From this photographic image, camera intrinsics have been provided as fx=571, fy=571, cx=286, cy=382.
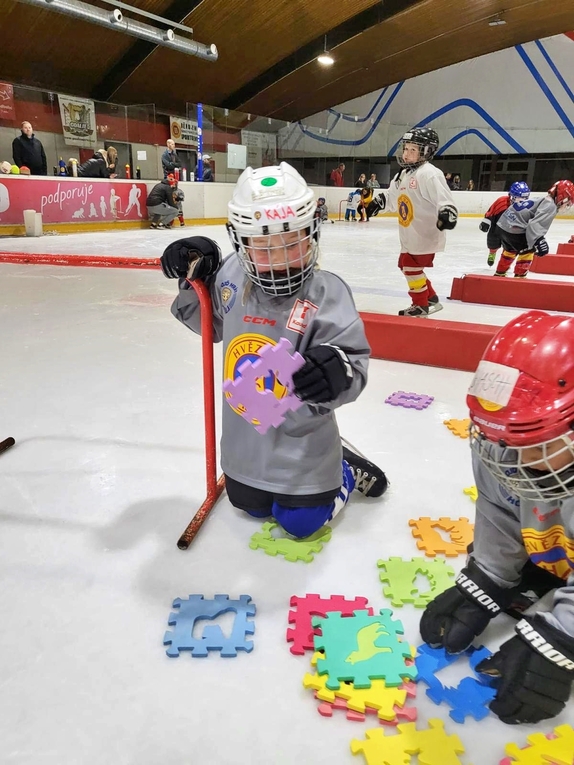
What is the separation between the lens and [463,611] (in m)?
1.21

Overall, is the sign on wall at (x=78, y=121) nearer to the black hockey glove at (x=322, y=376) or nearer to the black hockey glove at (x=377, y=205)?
the black hockey glove at (x=377, y=205)

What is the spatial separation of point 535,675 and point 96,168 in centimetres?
1147

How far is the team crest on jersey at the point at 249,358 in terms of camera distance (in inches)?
53.2

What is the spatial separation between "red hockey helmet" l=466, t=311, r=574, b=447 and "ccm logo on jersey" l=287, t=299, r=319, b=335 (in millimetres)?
562

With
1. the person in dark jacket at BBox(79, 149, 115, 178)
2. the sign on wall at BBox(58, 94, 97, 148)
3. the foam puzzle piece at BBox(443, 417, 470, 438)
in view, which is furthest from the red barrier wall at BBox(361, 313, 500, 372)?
the sign on wall at BBox(58, 94, 97, 148)

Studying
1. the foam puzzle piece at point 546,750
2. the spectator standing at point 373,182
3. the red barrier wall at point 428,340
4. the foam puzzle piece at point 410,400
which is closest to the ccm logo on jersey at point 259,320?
the foam puzzle piece at point 546,750

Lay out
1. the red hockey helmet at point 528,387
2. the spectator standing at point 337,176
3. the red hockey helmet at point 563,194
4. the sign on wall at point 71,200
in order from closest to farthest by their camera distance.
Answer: the red hockey helmet at point 528,387 → the red hockey helmet at point 563,194 → the sign on wall at point 71,200 → the spectator standing at point 337,176

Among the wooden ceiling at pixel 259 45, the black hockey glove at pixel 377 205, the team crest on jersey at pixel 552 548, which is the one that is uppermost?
the wooden ceiling at pixel 259 45

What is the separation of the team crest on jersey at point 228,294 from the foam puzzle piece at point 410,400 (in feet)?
4.11

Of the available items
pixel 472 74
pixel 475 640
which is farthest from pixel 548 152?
pixel 475 640

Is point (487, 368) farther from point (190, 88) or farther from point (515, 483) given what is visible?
point (190, 88)

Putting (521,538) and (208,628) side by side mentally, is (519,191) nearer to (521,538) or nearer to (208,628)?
(521,538)

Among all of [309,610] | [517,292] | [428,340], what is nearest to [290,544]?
[309,610]

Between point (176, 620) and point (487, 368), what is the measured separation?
862 mm
